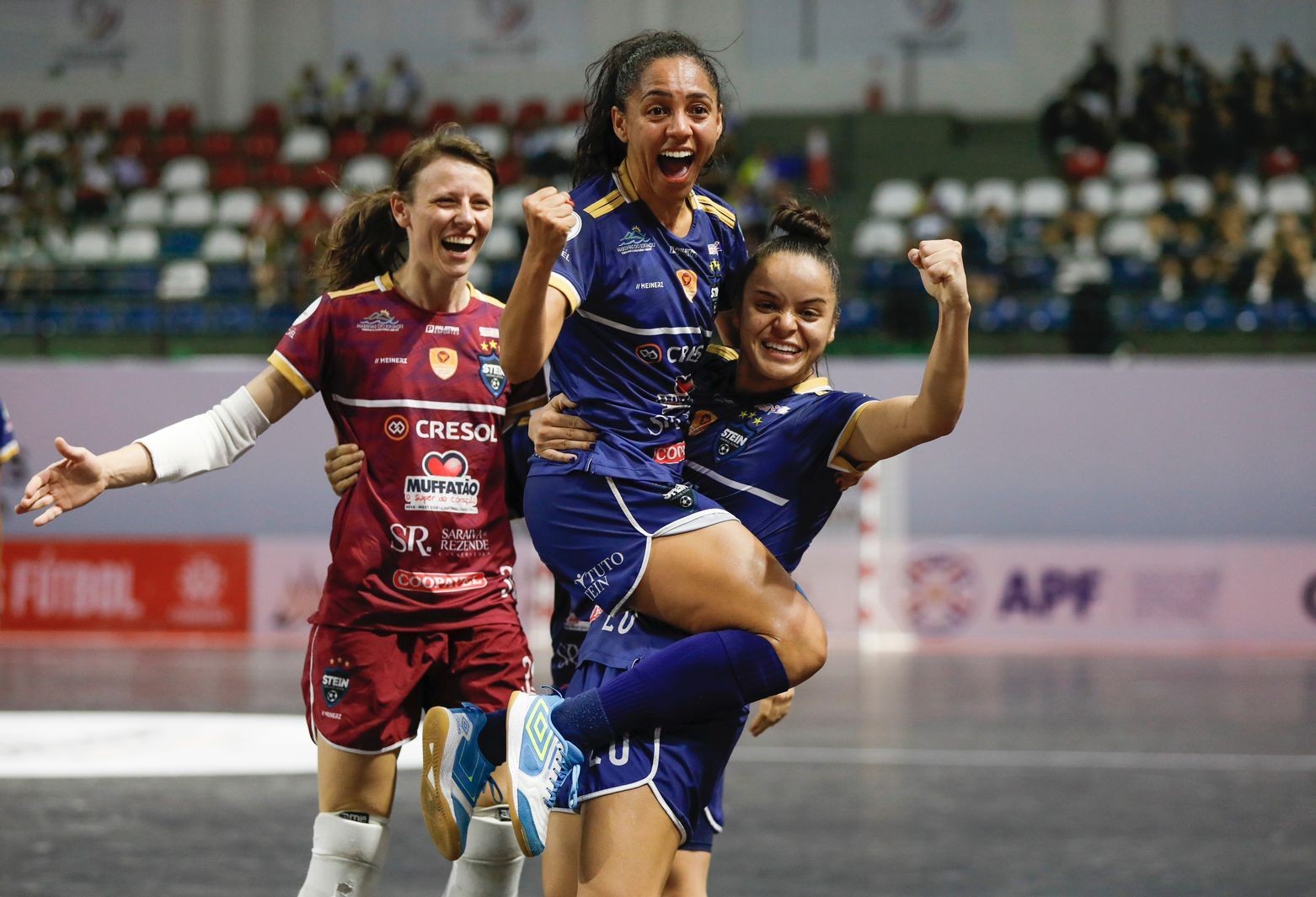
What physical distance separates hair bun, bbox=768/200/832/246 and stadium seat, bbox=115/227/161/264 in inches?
590

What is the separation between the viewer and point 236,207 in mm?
18688

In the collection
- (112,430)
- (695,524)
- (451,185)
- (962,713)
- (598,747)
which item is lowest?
(962,713)

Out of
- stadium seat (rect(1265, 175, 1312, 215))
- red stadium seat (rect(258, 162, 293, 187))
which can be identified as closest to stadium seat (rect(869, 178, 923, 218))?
stadium seat (rect(1265, 175, 1312, 215))

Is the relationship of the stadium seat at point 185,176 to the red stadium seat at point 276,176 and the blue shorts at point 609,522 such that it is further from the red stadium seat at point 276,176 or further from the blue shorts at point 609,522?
the blue shorts at point 609,522

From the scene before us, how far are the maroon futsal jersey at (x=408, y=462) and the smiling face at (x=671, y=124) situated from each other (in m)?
0.90

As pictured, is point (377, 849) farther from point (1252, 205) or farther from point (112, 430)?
point (1252, 205)

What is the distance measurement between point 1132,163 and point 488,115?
326 inches

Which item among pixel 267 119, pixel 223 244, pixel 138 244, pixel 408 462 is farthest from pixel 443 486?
pixel 267 119

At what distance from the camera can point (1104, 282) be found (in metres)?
14.2

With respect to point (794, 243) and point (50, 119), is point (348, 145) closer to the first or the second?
point (50, 119)

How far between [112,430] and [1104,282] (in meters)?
9.04

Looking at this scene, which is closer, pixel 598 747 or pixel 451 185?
pixel 598 747

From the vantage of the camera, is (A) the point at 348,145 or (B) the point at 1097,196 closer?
(B) the point at 1097,196

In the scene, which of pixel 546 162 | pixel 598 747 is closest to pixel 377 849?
pixel 598 747
